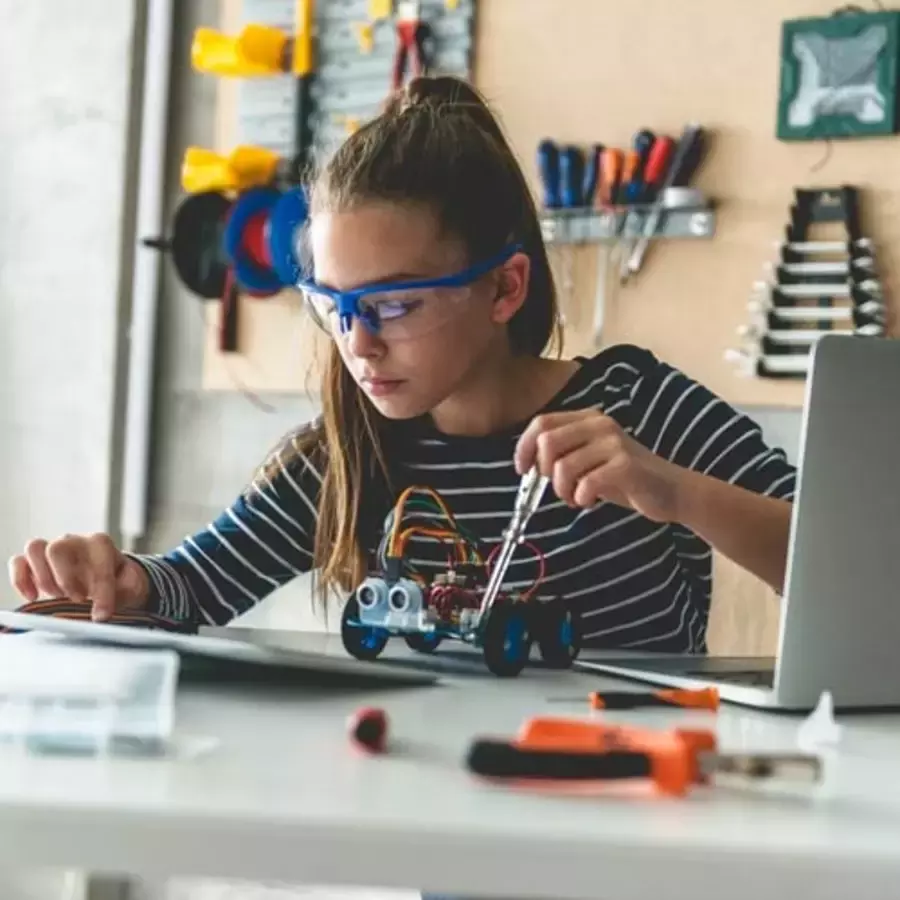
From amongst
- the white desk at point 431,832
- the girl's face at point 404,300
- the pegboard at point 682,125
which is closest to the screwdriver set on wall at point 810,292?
the pegboard at point 682,125

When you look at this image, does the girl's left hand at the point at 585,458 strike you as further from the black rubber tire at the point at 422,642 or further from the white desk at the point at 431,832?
the white desk at the point at 431,832

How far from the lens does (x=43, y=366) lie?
231 centimetres

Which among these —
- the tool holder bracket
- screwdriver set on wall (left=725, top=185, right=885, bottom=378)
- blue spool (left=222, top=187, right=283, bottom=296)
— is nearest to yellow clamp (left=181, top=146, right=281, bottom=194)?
blue spool (left=222, top=187, right=283, bottom=296)

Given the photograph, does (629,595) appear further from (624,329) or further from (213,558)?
(624,329)

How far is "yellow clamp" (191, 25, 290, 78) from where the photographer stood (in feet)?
6.93

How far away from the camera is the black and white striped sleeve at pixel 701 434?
123 centimetres

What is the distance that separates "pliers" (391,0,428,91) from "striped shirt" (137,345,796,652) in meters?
0.81

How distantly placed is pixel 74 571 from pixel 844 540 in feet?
1.78

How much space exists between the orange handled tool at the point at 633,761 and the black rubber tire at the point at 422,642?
454mm

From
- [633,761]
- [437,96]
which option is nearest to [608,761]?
[633,761]

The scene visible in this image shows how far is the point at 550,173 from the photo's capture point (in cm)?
192

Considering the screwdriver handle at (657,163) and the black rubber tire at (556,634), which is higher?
the screwdriver handle at (657,163)

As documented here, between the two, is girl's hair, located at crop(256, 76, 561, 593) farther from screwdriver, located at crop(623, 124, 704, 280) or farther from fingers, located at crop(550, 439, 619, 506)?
screwdriver, located at crop(623, 124, 704, 280)

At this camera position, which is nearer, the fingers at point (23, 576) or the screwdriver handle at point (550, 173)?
the fingers at point (23, 576)
